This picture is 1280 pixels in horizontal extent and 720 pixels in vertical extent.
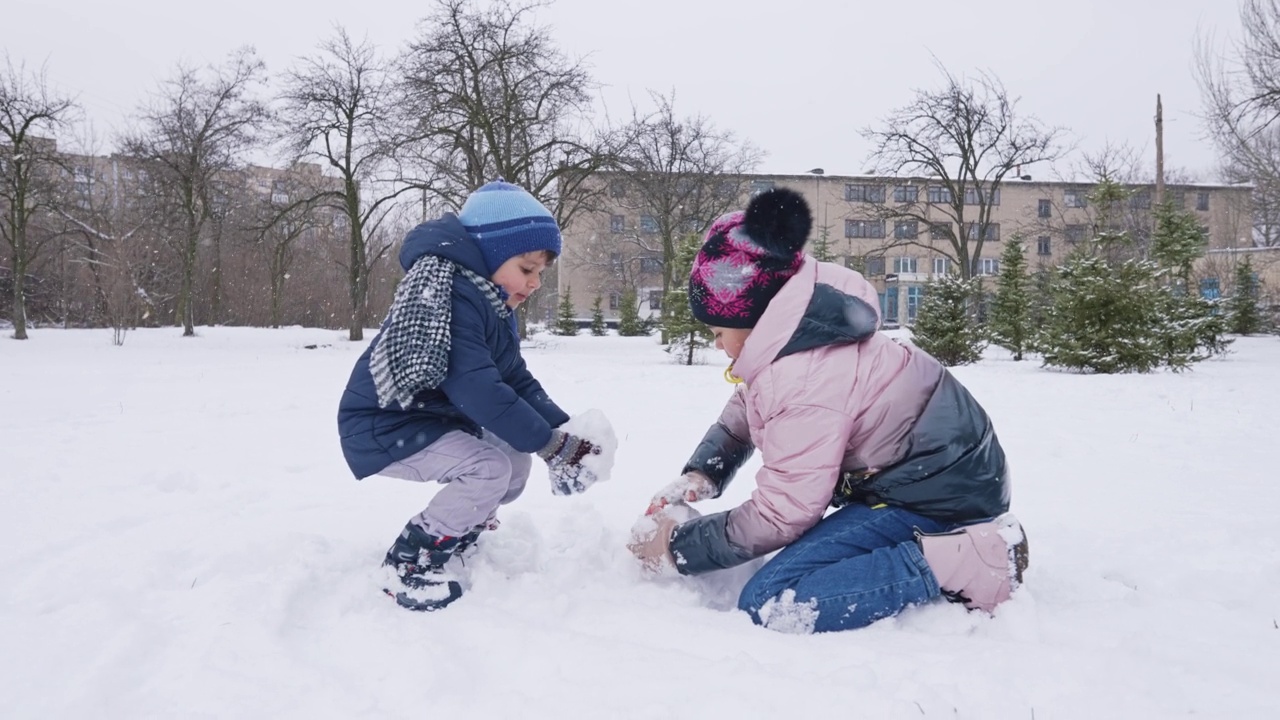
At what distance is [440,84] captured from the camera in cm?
1805

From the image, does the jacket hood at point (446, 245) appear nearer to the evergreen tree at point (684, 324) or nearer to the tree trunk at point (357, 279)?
the evergreen tree at point (684, 324)

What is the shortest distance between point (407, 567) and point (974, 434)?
157cm

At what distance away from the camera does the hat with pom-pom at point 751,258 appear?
204cm

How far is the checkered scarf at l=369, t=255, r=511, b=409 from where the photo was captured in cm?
207

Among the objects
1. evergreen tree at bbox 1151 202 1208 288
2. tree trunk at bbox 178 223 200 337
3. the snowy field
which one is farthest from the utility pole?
tree trunk at bbox 178 223 200 337

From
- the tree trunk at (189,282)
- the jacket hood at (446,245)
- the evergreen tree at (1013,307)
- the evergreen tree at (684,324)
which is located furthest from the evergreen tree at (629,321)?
the jacket hood at (446,245)

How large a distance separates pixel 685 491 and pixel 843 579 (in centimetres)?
61

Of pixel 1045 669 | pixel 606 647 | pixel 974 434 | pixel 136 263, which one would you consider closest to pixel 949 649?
pixel 1045 669

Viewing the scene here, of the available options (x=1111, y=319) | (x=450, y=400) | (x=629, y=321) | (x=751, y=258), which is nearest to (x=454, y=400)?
Answer: (x=450, y=400)

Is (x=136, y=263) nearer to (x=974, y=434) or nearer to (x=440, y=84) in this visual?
(x=440, y=84)

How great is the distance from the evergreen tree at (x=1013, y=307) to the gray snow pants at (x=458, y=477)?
1377cm

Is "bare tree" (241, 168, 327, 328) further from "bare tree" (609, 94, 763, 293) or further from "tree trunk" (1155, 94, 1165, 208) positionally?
"tree trunk" (1155, 94, 1165, 208)

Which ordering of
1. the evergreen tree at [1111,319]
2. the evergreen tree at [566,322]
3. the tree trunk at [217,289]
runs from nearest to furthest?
1. the evergreen tree at [1111,319]
2. the tree trunk at [217,289]
3. the evergreen tree at [566,322]

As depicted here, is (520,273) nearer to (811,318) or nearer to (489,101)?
(811,318)
